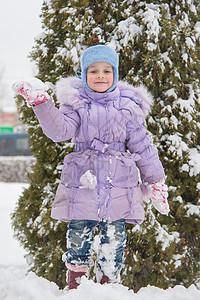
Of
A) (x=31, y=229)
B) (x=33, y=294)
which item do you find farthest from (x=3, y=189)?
(x=33, y=294)

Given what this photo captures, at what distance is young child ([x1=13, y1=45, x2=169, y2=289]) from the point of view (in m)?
2.26

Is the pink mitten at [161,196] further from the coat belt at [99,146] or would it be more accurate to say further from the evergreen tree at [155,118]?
the evergreen tree at [155,118]

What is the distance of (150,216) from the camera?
303 centimetres

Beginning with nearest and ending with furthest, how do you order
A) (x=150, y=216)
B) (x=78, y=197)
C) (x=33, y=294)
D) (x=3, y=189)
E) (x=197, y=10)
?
(x=33, y=294)
(x=78, y=197)
(x=150, y=216)
(x=197, y=10)
(x=3, y=189)

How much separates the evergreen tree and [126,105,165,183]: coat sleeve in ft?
2.24

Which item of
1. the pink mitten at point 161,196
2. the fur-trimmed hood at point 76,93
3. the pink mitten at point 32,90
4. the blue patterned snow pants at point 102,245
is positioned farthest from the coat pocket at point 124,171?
the pink mitten at point 32,90

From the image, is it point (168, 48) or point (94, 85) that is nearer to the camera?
point (94, 85)

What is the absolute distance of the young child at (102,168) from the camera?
226cm

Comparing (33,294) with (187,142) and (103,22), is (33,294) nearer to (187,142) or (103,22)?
(187,142)

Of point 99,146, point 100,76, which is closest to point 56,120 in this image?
point 99,146

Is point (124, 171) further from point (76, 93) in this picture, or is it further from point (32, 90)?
point (32, 90)

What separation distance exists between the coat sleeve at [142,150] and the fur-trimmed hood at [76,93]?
0.16 meters

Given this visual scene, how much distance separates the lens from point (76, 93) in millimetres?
2418

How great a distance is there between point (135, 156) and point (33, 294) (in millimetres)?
1103
